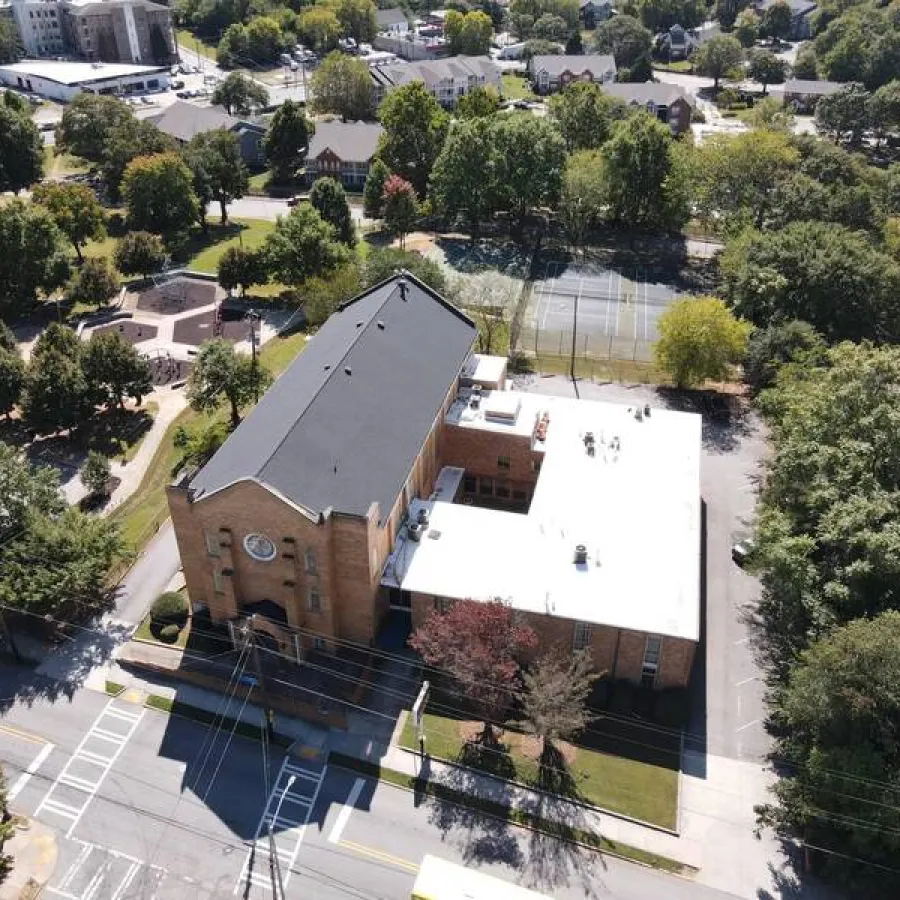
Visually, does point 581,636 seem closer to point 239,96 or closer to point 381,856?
point 381,856

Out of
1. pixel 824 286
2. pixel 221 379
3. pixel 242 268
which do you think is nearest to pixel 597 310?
pixel 824 286

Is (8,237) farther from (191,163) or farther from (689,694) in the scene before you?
(689,694)

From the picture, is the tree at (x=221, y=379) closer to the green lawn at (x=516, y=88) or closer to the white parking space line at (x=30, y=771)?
the white parking space line at (x=30, y=771)

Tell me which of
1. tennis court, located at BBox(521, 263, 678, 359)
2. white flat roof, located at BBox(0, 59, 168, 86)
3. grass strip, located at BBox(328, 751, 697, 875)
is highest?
white flat roof, located at BBox(0, 59, 168, 86)

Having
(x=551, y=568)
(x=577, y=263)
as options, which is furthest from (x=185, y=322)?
(x=551, y=568)

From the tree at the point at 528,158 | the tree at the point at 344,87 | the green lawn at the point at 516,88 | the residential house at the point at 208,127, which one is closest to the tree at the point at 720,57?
the green lawn at the point at 516,88

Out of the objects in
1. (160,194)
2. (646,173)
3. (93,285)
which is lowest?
(93,285)

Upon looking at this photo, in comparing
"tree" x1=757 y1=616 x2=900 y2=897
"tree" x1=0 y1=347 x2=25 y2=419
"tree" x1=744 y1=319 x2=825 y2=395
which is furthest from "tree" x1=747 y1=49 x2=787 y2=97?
"tree" x1=757 y1=616 x2=900 y2=897

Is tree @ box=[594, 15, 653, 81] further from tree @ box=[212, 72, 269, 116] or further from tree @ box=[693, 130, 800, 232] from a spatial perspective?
tree @ box=[693, 130, 800, 232]
